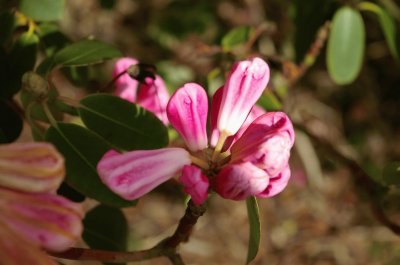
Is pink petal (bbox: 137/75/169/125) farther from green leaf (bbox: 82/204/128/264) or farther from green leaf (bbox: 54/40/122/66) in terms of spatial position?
green leaf (bbox: 82/204/128/264)

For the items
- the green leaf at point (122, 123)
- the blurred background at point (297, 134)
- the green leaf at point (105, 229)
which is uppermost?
the green leaf at point (122, 123)

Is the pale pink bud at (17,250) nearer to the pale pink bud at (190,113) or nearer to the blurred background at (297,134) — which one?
the pale pink bud at (190,113)

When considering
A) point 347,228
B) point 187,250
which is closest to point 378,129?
point 347,228

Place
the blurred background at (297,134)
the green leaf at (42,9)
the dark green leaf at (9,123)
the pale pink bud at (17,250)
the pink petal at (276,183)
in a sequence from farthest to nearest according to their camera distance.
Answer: the blurred background at (297,134) < the green leaf at (42,9) < the dark green leaf at (9,123) < the pink petal at (276,183) < the pale pink bud at (17,250)

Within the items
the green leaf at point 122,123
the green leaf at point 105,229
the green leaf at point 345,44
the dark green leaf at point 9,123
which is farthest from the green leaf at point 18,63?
the green leaf at point 345,44

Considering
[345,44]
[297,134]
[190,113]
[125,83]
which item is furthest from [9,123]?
[297,134]

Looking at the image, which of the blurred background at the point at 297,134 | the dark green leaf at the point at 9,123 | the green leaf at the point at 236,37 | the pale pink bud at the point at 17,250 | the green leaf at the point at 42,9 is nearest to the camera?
the pale pink bud at the point at 17,250

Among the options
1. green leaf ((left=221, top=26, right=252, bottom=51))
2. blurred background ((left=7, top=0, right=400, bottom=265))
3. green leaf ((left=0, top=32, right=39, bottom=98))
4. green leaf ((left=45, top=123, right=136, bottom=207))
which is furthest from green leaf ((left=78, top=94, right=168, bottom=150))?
blurred background ((left=7, top=0, right=400, bottom=265))
